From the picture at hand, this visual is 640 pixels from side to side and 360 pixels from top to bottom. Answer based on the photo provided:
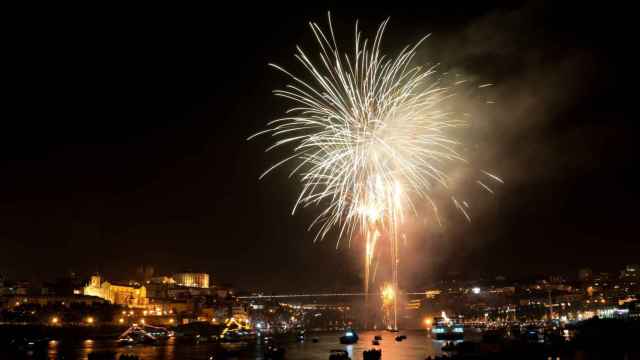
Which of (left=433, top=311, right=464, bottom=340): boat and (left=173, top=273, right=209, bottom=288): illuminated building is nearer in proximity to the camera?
(left=433, top=311, right=464, bottom=340): boat

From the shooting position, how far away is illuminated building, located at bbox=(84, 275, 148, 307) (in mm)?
107188

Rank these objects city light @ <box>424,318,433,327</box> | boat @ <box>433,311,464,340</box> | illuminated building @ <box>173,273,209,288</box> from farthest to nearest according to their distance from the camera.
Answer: illuminated building @ <box>173,273,209,288</box> < city light @ <box>424,318,433,327</box> < boat @ <box>433,311,464,340</box>

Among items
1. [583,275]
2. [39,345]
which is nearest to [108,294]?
[39,345]

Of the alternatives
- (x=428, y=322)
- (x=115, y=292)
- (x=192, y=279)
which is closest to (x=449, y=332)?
(x=428, y=322)

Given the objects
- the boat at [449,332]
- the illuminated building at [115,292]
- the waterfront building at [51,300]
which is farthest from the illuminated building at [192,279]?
the boat at [449,332]

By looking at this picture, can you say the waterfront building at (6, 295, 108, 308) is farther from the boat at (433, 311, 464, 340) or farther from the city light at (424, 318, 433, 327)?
the city light at (424, 318, 433, 327)

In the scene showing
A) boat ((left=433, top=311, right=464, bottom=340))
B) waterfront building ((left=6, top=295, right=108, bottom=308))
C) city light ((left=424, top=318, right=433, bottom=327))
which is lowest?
city light ((left=424, top=318, right=433, bottom=327))

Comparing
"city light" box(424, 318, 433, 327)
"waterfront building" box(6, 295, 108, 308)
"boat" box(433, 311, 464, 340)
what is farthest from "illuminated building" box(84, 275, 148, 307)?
"boat" box(433, 311, 464, 340)

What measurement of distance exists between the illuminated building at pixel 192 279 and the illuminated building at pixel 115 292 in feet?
126

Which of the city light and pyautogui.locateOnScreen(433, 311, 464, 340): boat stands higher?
pyautogui.locateOnScreen(433, 311, 464, 340): boat

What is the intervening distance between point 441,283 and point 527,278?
27.7m

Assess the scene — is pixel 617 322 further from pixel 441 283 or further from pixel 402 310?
pixel 441 283

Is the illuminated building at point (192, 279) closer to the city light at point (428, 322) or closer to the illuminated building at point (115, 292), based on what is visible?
the illuminated building at point (115, 292)

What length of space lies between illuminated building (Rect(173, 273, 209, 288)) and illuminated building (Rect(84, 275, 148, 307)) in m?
38.4
